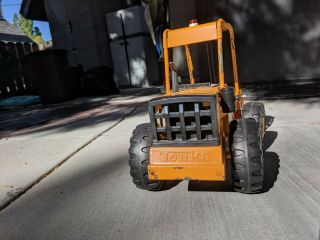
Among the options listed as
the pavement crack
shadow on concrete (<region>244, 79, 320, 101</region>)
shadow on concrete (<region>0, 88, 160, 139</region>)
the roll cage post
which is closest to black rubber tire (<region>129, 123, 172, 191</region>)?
the roll cage post

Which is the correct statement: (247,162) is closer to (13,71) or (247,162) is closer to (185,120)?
(185,120)

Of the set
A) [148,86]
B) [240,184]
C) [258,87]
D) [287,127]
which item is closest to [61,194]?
[240,184]

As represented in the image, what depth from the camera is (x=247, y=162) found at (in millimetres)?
2758

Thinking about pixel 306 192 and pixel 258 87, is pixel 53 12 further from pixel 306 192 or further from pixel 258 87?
pixel 306 192

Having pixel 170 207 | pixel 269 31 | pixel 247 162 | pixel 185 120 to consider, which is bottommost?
pixel 170 207

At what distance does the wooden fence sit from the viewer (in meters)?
14.0

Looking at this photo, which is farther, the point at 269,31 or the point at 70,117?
the point at 269,31

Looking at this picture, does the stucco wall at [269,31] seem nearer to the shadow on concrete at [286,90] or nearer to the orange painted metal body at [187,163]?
the shadow on concrete at [286,90]

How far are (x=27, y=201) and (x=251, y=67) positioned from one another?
8.25 m

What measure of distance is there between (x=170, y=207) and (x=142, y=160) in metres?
0.51

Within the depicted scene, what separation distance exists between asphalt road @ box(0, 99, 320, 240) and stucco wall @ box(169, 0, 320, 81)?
605 centimetres

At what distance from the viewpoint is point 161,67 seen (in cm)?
1305

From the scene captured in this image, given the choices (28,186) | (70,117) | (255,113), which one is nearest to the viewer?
(28,186)

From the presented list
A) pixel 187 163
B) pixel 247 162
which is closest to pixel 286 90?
pixel 247 162
